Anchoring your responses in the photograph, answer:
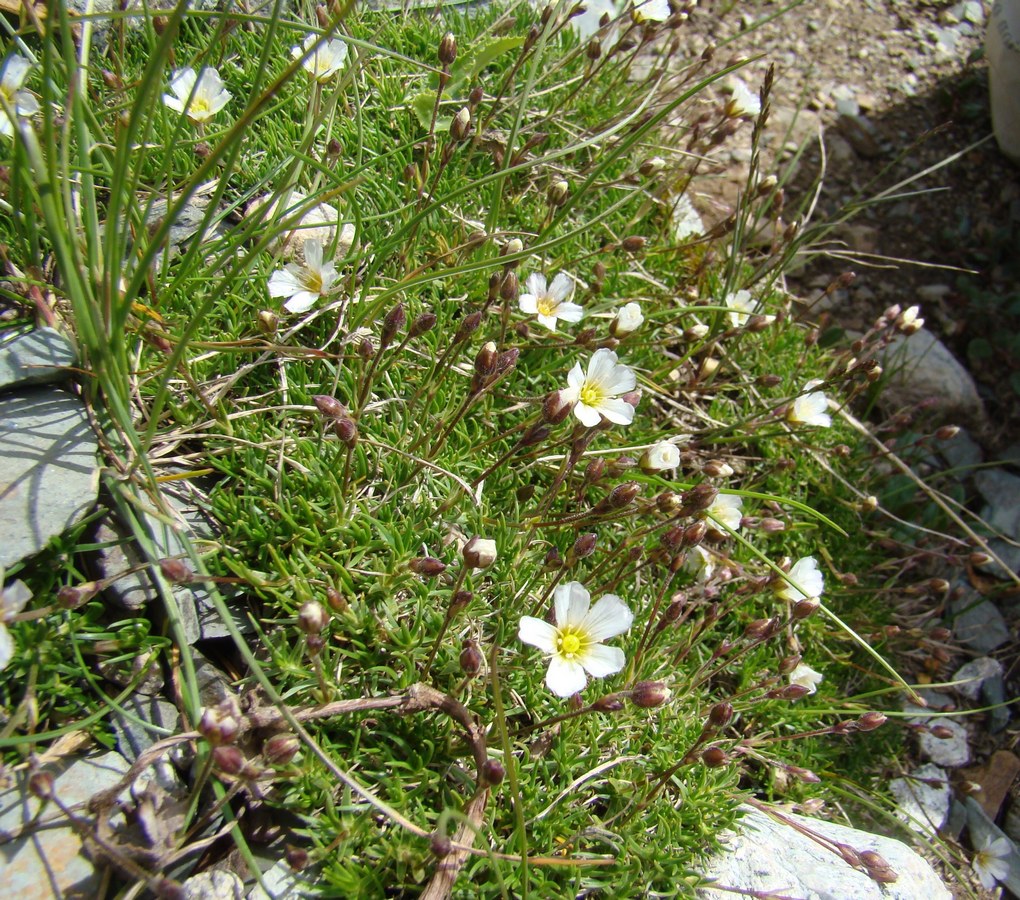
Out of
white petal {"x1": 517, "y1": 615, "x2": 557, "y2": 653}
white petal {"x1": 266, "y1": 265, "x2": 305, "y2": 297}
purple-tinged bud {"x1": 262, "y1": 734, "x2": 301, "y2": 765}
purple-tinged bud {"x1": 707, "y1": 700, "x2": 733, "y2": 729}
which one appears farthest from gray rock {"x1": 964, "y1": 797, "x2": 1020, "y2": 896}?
white petal {"x1": 266, "y1": 265, "x2": 305, "y2": 297}

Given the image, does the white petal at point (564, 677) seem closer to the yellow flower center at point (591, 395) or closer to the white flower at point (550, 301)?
the yellow flower center at point (591, 395)

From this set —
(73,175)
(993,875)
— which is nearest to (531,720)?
(993,875)

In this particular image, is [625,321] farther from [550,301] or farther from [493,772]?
[493,772]

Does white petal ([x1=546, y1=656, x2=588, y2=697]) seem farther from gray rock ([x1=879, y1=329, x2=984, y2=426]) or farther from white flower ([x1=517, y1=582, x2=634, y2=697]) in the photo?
gray rock ([x1=879, y1=329, x2=984, y2=426])

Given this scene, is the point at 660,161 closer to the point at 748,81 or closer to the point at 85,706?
the point at 748,81

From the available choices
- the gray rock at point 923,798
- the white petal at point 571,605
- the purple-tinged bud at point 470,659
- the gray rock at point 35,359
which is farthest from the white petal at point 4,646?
the gray rock at point 923,798

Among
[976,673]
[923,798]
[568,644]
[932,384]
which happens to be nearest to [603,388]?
[568,644]
